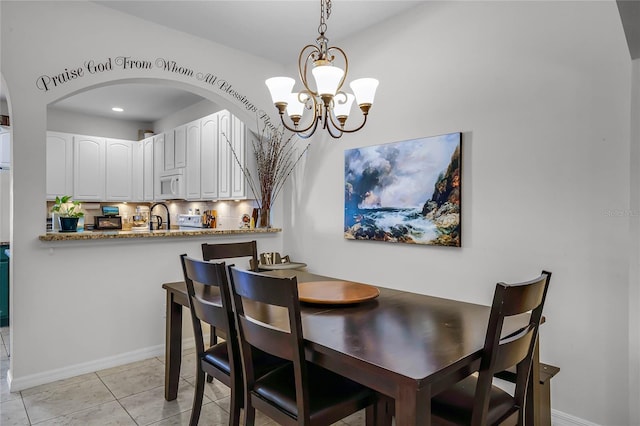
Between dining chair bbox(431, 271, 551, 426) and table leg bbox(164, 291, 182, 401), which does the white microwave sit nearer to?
table leg bbox(164, 291, 182, 401)

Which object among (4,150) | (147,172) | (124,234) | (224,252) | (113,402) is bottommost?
(113,402)

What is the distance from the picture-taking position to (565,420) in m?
2.12

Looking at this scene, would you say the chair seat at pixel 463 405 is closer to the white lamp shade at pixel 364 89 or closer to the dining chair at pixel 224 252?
the white lamp shade at pixel 364 89

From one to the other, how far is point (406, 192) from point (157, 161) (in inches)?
169

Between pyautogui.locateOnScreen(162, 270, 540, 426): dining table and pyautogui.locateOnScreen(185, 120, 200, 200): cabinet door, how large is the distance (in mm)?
3370

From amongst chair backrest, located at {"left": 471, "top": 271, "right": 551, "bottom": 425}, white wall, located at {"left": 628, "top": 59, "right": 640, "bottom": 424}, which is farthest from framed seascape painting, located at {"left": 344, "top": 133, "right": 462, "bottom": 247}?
chair backrest, located at {"left": 471, "top": 271, "right": 551, "bottom": 425}

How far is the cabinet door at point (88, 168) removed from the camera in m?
5.41

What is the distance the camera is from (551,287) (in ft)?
7.06

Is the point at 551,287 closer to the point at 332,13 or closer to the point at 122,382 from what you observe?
the point at 332,13

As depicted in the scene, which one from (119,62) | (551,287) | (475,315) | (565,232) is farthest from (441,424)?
(119,62)

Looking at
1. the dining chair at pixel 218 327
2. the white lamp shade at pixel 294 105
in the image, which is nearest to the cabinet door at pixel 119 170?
the dining chair at pixel 218 327

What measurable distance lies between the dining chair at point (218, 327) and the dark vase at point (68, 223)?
1.52 meters

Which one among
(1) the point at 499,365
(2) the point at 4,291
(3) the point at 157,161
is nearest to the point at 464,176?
(1) the point at 499,365

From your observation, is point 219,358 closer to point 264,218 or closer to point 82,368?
point 82,368
